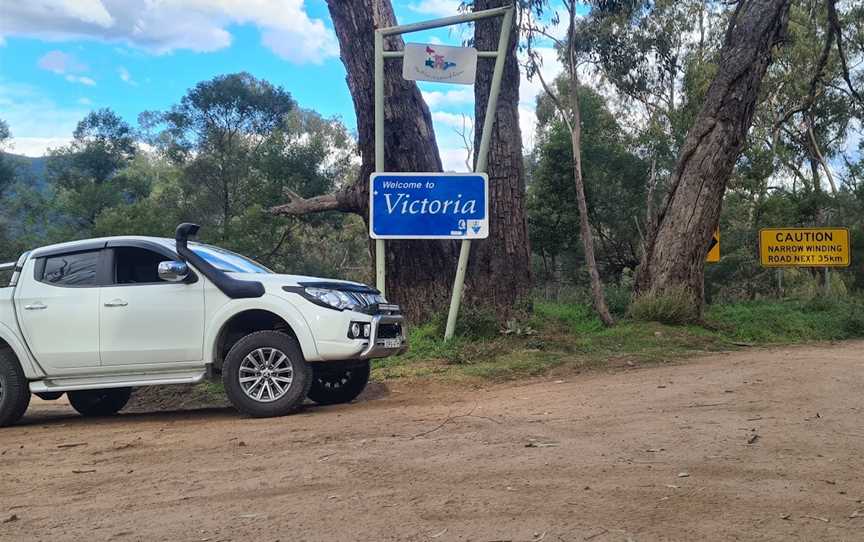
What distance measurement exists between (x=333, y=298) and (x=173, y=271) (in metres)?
1.53

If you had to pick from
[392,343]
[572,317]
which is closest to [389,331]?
[392,343]

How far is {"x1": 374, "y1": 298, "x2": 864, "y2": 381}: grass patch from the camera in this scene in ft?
32.7

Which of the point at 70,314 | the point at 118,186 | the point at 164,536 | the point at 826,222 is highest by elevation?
the point at 118,186

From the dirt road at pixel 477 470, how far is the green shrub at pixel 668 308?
4511 mm

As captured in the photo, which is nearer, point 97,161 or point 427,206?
point 427,206

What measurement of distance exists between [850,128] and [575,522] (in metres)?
37.7

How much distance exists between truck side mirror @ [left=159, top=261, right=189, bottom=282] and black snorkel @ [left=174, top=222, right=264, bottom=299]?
0.15m

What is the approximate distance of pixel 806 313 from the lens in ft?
50.9

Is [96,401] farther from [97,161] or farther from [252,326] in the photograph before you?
[97,161]

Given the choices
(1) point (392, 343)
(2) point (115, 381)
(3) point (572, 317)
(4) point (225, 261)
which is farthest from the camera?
(3) point (572, 317)

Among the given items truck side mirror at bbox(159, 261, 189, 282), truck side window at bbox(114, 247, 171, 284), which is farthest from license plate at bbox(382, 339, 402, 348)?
truck side window at bbox(114, 247, 171, 284)

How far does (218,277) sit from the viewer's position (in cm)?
761

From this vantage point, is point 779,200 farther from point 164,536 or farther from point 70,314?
point 164,536

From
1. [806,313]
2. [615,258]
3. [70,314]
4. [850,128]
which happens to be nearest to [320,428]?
[70,314]
